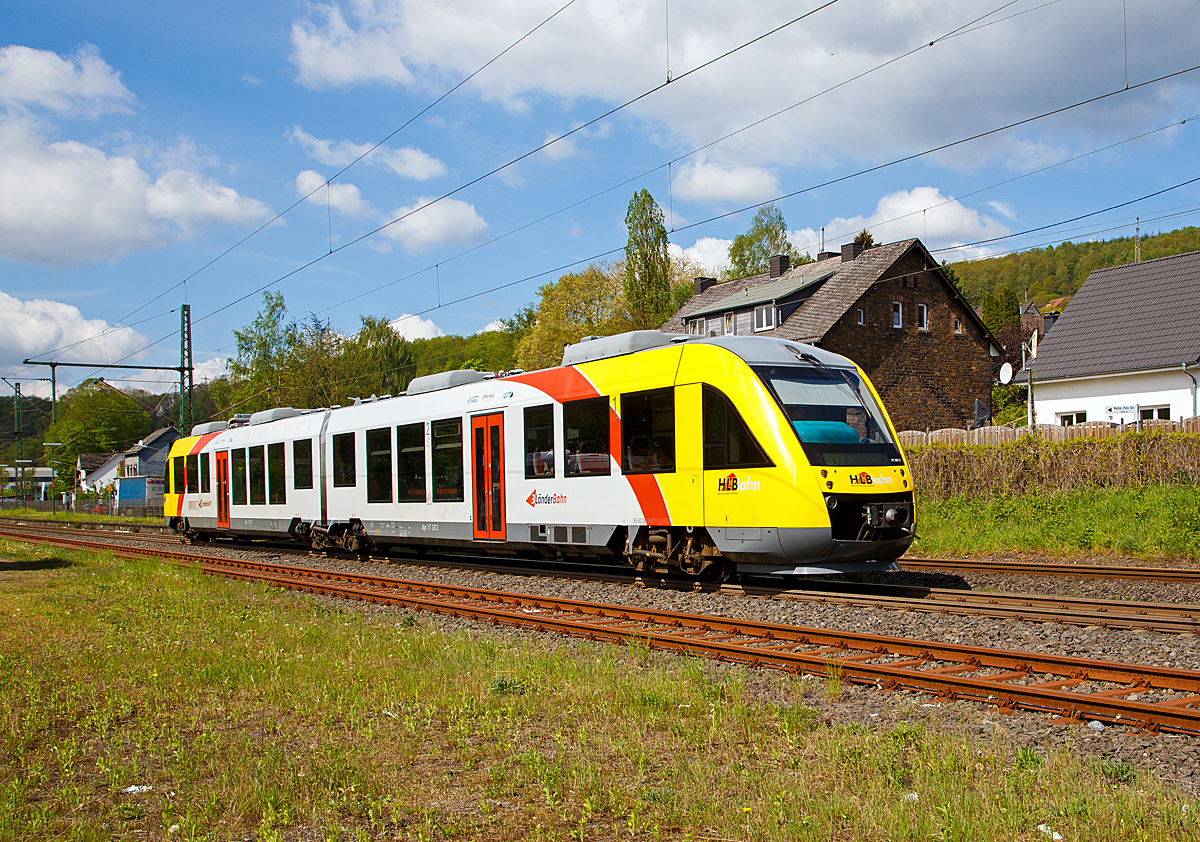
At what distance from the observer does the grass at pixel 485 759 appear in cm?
420

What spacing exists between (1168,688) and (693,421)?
628 cm

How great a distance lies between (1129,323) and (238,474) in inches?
1101

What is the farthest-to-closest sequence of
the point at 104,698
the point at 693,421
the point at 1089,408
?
the point at 1089,408, the point at 693,421, the point at 104,698

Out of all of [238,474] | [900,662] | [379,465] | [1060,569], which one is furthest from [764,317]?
[900,662]

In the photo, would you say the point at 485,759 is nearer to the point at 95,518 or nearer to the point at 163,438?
the point at 95,518

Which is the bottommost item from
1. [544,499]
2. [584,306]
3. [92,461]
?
[544,499]

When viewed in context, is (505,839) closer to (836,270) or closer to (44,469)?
(836,270)

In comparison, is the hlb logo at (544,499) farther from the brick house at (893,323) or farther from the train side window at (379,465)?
the brick house at (893,323)

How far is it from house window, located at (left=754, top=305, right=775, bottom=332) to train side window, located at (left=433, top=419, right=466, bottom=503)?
25282mm

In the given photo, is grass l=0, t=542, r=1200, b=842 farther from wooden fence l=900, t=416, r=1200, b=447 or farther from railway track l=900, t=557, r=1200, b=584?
wooden fence l=900, t=416, r=1200, b=447

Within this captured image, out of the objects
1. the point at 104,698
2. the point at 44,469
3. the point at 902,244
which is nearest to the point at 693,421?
the point at 104,698

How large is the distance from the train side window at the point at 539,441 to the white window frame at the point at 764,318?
26.5m

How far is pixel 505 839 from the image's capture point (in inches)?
162

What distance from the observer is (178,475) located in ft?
92.5
